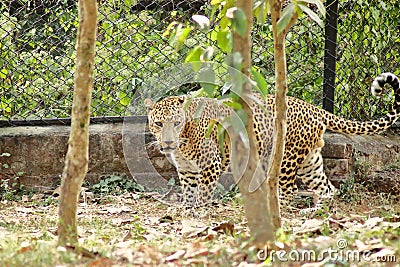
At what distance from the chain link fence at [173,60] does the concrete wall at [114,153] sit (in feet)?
0.60

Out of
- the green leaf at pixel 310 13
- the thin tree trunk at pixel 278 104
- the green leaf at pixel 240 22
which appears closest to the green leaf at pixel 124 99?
the thin tree trunk at pixel 278 104

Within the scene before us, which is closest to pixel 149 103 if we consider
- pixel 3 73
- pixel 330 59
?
pixel 3 73

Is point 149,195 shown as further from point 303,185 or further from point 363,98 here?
point 363,98

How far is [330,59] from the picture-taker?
7.44 meters

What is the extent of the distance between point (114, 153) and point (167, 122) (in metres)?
0.90

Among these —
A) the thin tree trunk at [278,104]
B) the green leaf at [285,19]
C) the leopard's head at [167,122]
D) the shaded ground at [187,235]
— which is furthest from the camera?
the leopard's head at [167,122]

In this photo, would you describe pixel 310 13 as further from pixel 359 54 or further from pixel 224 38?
pixel 359 54

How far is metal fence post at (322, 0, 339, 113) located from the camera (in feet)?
24.4

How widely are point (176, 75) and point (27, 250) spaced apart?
369cm

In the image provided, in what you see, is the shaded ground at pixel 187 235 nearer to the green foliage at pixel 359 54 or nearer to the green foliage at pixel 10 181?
the green foliage at pixel 10 181

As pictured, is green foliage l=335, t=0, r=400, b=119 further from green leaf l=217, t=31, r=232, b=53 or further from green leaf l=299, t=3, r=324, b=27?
green leaf l=217, t=31, r=232, b=53

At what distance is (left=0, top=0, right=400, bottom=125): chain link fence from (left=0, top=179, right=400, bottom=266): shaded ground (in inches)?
38.0

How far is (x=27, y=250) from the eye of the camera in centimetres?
395

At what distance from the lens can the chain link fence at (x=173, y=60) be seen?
745 centimetres
